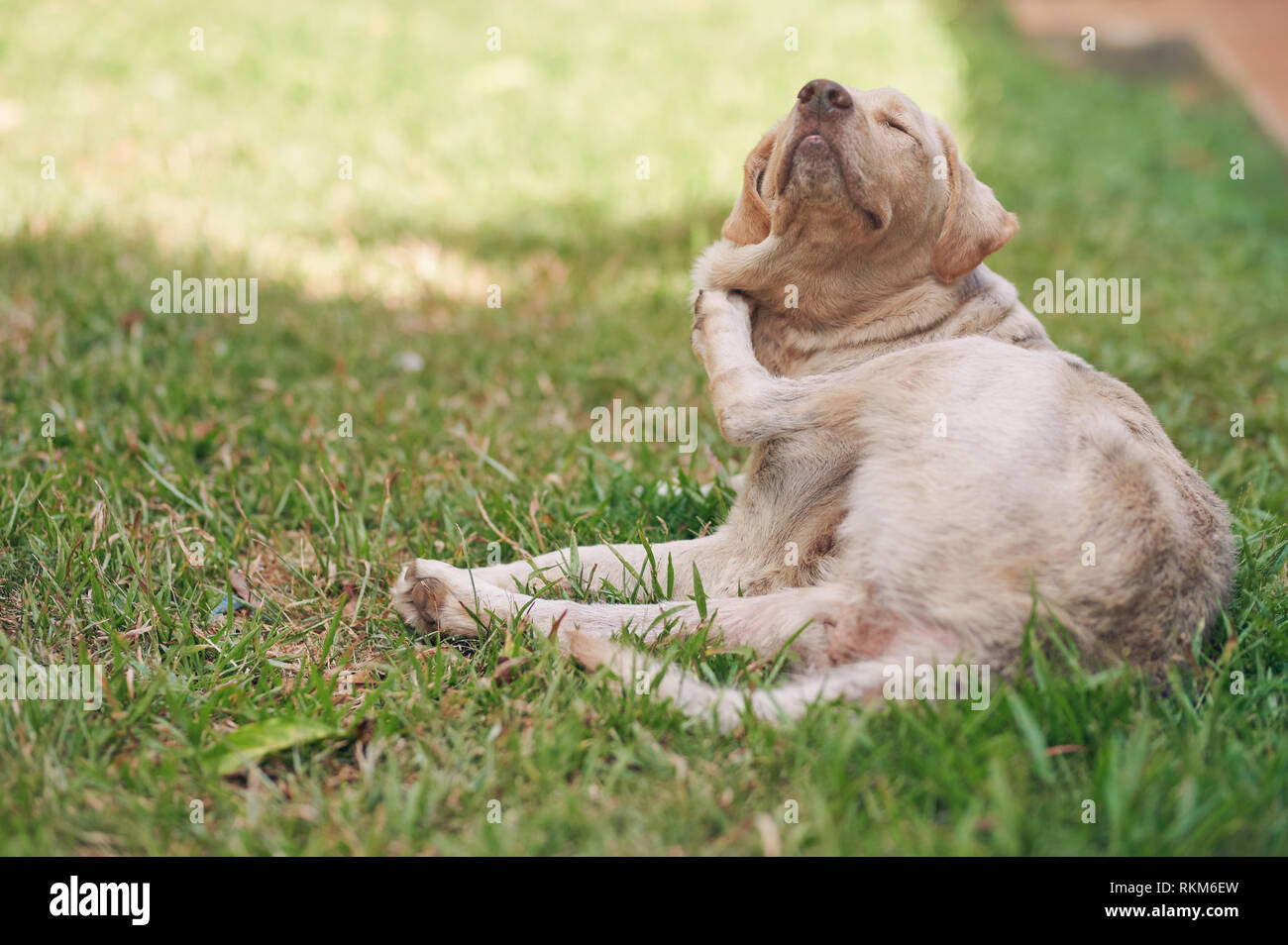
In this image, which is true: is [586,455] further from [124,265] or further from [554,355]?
[124,265]

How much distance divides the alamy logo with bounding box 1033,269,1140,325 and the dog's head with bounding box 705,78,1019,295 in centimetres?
297

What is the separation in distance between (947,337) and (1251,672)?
3.60 feet

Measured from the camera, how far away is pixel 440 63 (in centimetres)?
967

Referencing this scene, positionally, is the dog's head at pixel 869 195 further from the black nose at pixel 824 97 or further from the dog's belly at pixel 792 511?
the dog's belly at pixel 792 511

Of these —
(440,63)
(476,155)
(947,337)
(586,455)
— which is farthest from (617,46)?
(947,337)

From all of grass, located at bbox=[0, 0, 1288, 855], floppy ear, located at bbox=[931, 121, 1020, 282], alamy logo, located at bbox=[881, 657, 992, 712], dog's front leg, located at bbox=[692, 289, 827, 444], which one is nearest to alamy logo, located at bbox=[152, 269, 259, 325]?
grass, located at bbox=[0, 0, 1288, 855]

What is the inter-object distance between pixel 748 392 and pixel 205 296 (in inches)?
139

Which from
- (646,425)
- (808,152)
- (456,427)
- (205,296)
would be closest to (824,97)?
(808,152)

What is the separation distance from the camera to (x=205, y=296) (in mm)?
5281

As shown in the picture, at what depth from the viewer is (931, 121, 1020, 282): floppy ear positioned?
9.44ft

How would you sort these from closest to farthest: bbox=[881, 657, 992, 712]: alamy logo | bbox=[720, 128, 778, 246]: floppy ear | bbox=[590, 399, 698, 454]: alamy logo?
bbox=[881, 657, 992, 712]: alamy logo < bbox=[720, 128, 778, 246]: floppy ear < bbox=[590, 399, 698, 454]: alamy logo

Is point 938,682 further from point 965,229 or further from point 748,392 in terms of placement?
point 965,229

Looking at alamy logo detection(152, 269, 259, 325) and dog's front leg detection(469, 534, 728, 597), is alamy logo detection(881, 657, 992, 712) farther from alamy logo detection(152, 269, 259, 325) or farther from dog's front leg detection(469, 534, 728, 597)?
alamy logo detection(152, 269, 259, 325)
